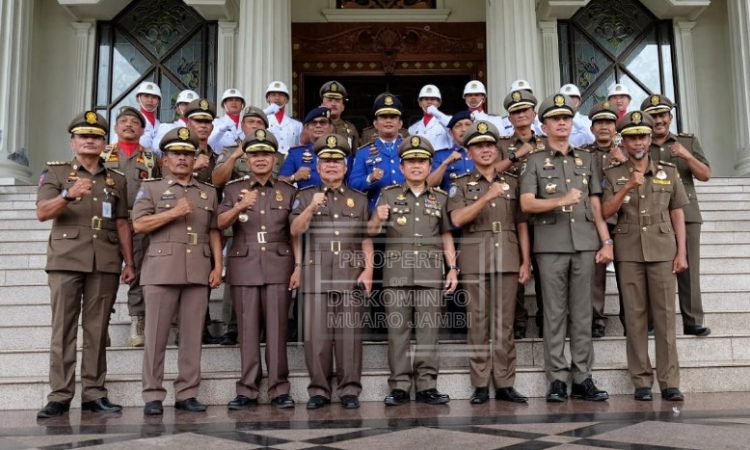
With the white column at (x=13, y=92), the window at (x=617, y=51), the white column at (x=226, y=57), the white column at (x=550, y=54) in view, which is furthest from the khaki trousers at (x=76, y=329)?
the window at (x=617, y=51)

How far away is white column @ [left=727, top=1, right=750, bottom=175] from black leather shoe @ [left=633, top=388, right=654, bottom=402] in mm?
6245

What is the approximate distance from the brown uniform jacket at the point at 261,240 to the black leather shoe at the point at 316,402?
80 cm

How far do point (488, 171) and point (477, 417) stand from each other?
1.73 metres

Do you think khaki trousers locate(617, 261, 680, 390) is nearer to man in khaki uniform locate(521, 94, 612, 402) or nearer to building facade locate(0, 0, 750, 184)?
man in khaki uniform locate(521, 94, 612, 402)

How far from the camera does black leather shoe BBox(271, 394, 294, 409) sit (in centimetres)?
452

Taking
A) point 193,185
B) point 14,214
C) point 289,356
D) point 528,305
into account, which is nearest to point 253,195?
point 193,185

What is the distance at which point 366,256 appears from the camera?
4.81m

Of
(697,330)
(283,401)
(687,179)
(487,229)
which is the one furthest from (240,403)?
(687,179)

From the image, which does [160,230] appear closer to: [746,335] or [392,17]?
[746,335]

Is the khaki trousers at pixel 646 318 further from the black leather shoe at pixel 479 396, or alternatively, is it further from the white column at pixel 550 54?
the white column at pixel 550 54

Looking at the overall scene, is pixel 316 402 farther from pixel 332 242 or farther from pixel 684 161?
pixel 684 161

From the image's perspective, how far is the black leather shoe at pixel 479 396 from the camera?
4.56 meters

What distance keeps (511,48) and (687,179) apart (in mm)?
4101

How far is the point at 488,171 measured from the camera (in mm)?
4887
